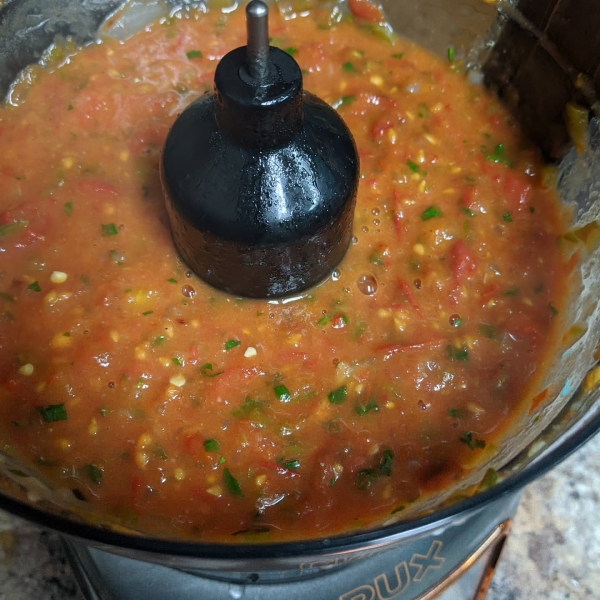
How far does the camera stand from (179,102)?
87.0 inches

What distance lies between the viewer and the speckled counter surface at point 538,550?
1854 millimetres

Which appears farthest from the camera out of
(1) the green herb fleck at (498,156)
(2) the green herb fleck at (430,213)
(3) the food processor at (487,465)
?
(1) the green herb fleck at (498,156)

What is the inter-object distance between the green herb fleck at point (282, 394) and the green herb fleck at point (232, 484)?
0.76ft

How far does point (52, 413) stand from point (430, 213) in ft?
4.10

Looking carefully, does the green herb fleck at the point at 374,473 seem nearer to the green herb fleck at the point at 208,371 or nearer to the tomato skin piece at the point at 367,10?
the green herb fleck at the point at 208,371

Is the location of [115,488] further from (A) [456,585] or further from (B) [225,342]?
(A) [456,585]

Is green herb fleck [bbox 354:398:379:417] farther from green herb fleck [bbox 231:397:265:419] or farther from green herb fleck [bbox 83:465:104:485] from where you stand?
green herb fleck [bbox 83:465:104:485]

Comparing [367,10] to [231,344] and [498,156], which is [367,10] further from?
[231,344]

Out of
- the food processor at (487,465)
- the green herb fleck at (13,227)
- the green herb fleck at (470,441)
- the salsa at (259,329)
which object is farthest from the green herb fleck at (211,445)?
the green herb fleck at (13,227)

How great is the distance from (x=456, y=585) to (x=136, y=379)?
1.10 metres

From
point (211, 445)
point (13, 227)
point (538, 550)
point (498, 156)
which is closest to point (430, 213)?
point (498, 156)

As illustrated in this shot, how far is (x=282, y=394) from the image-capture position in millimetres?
1693

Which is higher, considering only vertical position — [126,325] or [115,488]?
[126,325]

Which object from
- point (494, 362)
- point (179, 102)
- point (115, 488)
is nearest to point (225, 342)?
point (115, 488)
